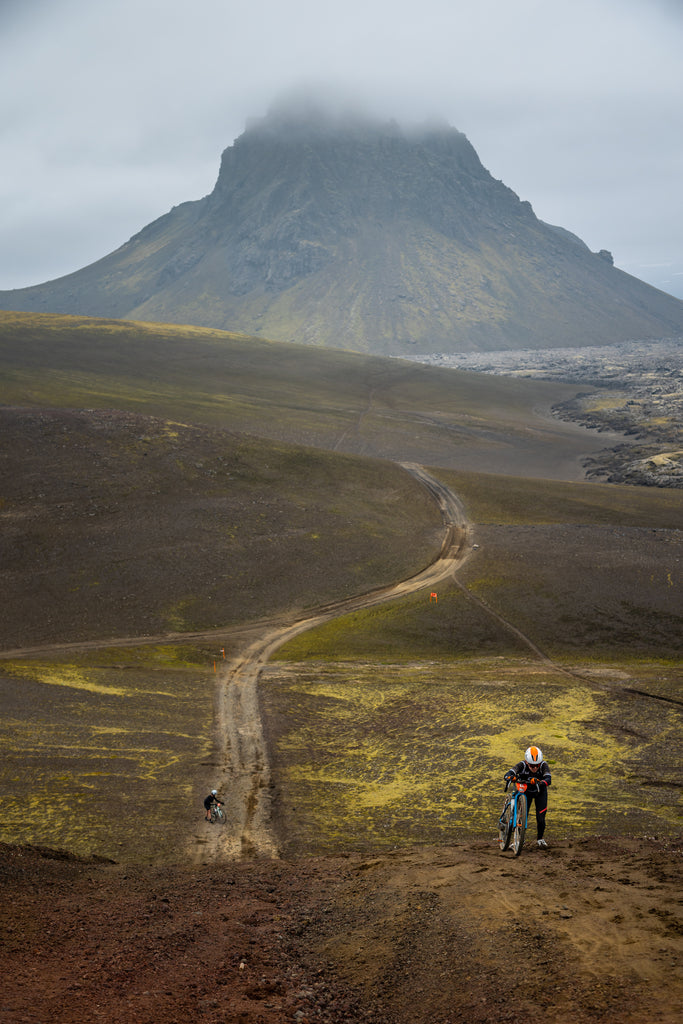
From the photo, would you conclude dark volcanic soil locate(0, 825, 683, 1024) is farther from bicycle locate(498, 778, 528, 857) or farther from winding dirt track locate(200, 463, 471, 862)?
winding dirt track locate(200, 463, 471, 862)

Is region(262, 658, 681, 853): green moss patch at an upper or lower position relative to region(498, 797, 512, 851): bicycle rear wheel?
lower

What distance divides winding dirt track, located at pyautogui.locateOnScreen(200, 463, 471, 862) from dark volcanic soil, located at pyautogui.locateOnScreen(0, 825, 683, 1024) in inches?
143

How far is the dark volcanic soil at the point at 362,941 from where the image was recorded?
12.4 metres

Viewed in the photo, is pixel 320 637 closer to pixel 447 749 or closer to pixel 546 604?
pixel 546 604

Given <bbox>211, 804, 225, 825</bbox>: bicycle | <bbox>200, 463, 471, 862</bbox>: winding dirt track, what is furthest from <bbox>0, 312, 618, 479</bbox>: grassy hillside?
<bbox>211, 804, 225, 825</bbox>: bicycle

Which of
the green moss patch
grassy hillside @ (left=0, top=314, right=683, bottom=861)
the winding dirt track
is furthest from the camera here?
grassy hillside @ (left=0, top=314, right=683, bottom=861)

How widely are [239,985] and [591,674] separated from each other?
32.8m

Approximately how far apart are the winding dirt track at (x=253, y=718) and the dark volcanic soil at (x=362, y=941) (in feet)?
11.9

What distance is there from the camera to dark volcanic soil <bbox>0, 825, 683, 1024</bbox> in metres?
12.4

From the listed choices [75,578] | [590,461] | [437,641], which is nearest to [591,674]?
[437,641]

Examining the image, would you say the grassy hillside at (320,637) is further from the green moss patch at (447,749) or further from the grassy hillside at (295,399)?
the grassy hillside at (295,399)

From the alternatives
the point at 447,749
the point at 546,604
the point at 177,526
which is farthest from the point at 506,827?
the point at 177,526

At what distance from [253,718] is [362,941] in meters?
21.9

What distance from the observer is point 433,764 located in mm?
30203
